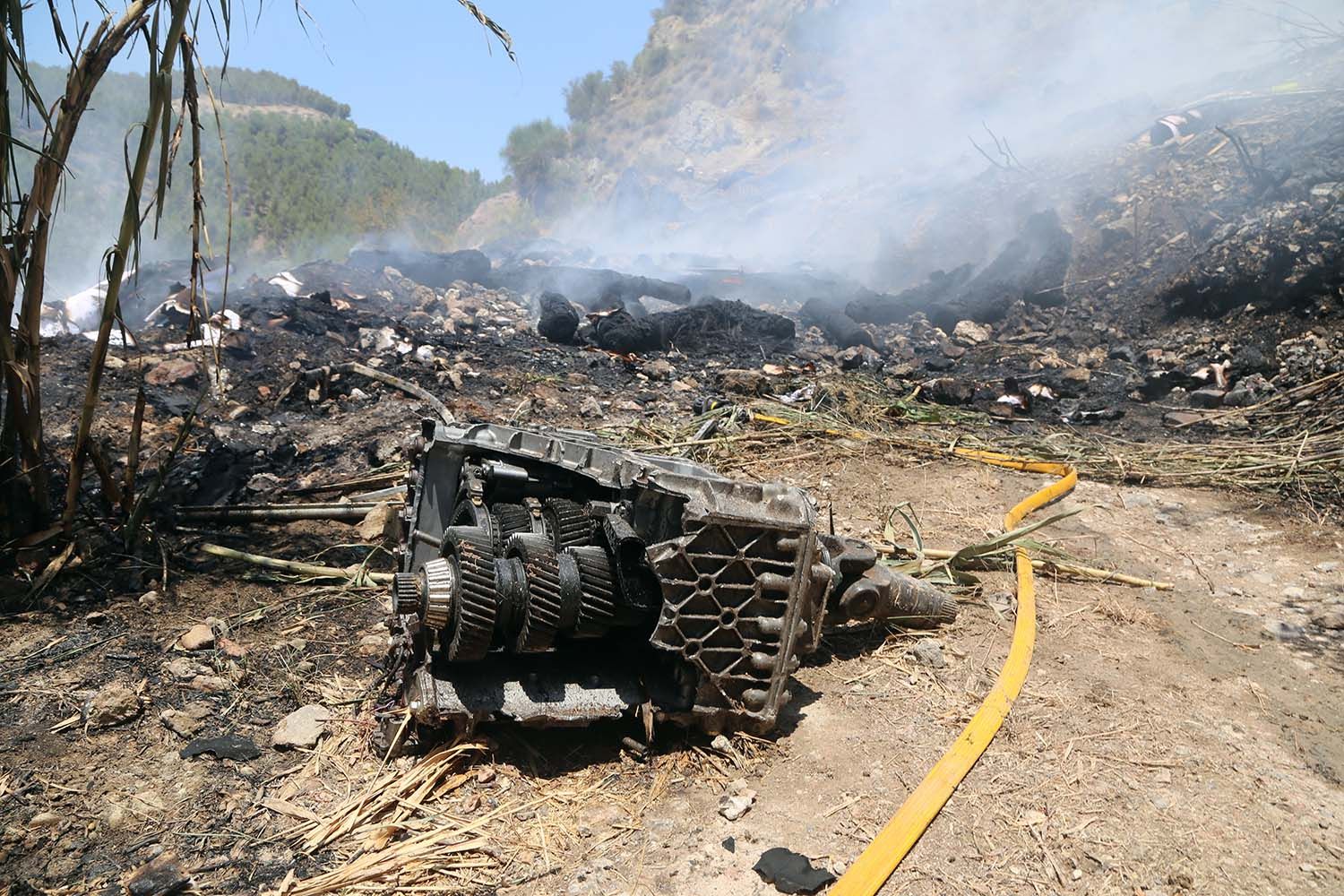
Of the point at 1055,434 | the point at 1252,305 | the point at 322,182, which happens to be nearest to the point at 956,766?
the point at 1055,434

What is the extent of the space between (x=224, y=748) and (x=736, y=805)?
6.15 feet

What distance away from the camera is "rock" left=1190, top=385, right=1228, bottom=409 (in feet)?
26.9

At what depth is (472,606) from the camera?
2803 mm

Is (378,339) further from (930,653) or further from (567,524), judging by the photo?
(930,653)

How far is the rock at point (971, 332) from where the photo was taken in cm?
1288

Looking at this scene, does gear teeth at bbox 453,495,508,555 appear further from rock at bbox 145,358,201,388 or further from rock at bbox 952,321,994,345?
rock at bbox 952,321,994,345

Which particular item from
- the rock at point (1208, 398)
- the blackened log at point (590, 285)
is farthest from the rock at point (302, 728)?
the blackened log at point (590, 285)

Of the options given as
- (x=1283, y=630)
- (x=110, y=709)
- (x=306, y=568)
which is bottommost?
(x=110, y=709)

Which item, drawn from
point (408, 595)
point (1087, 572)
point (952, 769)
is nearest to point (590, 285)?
point (1087, 572)

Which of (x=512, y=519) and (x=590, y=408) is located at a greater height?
(x=512, y=519)

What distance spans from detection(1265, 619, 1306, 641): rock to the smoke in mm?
15687

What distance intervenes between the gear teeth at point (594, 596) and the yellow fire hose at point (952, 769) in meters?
1.13

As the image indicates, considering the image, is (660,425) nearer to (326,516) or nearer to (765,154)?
(326,516)

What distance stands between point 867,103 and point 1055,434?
3699 centimetres
